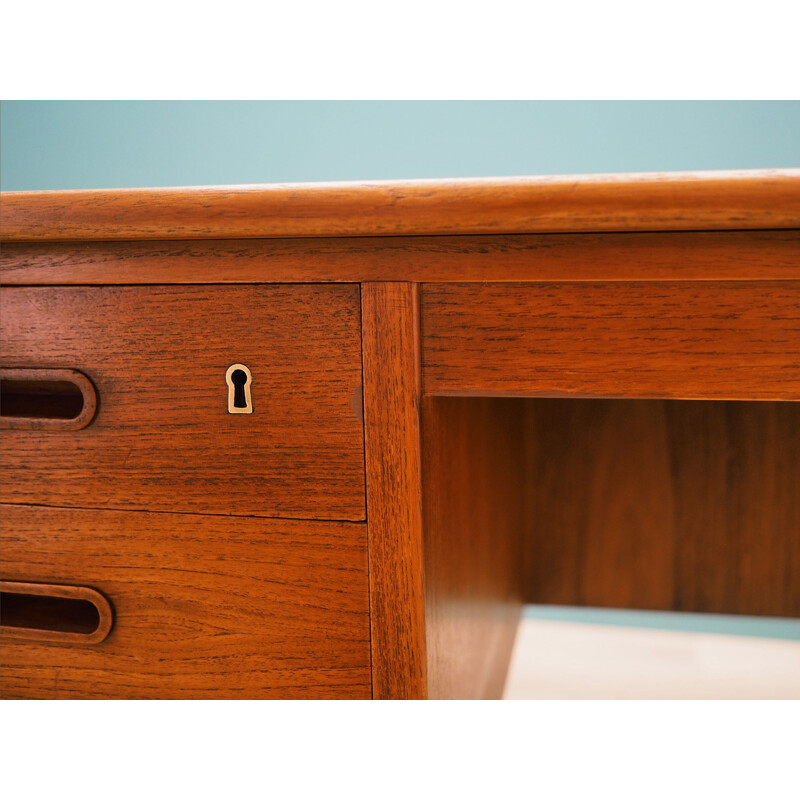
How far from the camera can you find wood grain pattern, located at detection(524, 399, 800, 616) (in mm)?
779

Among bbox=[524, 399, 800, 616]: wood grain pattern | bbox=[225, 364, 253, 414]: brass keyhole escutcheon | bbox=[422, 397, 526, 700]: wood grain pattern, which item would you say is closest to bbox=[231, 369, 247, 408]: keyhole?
bbox=[225, 364, 253, 414]: brass keyhole escutcheon

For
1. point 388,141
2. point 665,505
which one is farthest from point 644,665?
point 388,141

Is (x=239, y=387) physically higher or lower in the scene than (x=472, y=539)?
higher

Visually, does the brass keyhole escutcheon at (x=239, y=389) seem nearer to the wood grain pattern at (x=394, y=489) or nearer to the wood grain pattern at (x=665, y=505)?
the wood grain pattern at (x=394, y=489)

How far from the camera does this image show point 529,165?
93 cm

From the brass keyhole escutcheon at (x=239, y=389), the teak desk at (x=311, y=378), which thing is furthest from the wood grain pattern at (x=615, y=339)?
the brass keyhole escutcheon at (x=239, y=389)

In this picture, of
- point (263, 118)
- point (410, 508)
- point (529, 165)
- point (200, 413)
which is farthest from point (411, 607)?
point (263, 118)

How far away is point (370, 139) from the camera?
3.23 ft

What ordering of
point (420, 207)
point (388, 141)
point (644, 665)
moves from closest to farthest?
1. point (420, 207)
2. point (644, 665)
3. point (388, 141)

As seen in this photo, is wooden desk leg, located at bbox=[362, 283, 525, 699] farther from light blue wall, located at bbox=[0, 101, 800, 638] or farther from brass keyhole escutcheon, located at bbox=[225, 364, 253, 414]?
light blue wall, located at bbox=[0, 101, 800, 638]

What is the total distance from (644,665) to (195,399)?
53 cm

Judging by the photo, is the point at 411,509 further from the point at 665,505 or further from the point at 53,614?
the point at 665,505

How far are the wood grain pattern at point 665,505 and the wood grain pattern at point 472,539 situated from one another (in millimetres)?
39

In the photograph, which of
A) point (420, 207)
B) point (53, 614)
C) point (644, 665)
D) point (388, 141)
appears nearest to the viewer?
point (420, 207)
